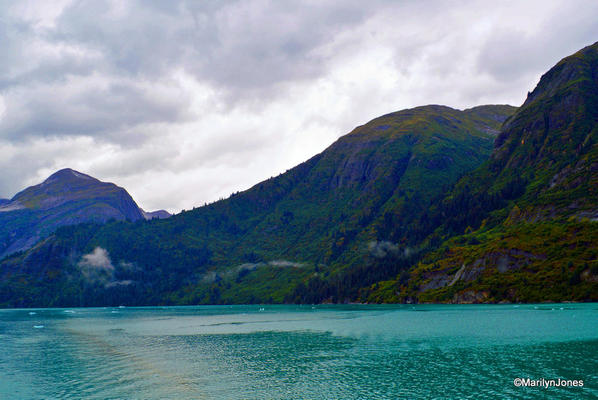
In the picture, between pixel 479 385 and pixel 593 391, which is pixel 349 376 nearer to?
pixel 479 385

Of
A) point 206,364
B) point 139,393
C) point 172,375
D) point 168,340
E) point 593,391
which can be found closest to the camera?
point 593,391

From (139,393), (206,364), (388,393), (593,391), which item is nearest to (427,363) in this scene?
(388,393)

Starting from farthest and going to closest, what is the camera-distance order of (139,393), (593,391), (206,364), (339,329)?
(339,329) → (206,364) → (139,393) → (593,391)

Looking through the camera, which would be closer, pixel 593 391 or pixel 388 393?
pixel 593 391

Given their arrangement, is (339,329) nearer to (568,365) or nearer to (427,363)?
(427,363)

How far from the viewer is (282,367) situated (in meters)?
84.1

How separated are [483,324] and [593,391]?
86548mm

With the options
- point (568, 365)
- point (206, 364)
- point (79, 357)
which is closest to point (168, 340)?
point (79, 357)

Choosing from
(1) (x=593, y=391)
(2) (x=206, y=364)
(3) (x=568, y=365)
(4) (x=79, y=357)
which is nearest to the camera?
(1) (x=593, y=391)

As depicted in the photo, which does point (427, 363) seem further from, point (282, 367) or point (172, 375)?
point (172, 375)

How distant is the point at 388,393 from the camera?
6181 centimetres

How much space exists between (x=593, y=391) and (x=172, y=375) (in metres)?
64.2

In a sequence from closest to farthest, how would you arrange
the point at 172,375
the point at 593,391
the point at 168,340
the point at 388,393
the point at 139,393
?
the point at 593,391
the point at 388,393
the point at 139,393
the point at 172,375
the point at 168,340

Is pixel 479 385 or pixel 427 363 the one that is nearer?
pixel 479 385
